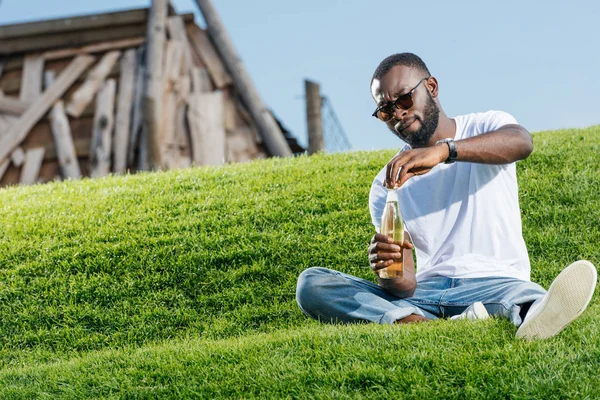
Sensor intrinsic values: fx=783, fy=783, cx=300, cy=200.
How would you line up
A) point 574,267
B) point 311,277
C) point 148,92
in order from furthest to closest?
point 148,92, point 311,277, point 574,267

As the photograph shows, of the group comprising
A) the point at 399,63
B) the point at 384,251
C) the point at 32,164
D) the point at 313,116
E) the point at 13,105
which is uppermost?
the point at 13,105

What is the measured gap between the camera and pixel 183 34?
43.5 ft

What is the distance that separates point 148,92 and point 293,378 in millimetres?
9180

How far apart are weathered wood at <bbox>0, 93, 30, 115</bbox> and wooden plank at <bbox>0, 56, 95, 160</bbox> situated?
0.66 ft

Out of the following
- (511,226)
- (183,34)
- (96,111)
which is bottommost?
(511,226)

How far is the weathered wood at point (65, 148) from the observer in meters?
13.4

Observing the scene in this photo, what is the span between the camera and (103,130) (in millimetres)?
13297

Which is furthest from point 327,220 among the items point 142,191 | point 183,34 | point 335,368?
point 183,34

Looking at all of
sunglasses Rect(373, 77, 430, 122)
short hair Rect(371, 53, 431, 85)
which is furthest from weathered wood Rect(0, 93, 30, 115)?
sunglasses Rect(373, 77, 430, 122)

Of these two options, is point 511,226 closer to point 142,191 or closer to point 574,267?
point 574,267

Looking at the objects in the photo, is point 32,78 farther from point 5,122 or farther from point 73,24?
point 73,24

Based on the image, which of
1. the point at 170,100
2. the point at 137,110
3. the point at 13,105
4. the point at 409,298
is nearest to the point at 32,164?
the point at 13,105

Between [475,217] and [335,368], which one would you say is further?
[475,217]

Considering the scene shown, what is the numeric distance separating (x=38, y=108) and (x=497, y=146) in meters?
10.9
